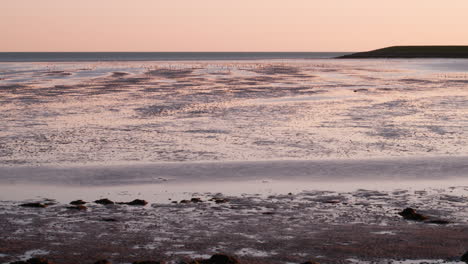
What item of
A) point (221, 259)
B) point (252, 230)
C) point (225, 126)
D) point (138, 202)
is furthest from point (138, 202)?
point (225, 126)

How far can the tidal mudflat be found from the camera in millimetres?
9258

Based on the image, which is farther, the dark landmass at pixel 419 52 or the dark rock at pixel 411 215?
the dark landmass at pixel 419 52

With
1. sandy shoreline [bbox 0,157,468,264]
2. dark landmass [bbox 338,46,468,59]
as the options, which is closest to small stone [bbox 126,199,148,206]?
sandy shoreline [bbox 0,157,468,264]

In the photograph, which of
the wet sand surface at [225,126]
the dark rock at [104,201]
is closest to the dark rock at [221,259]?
the dark rock at [104,201]

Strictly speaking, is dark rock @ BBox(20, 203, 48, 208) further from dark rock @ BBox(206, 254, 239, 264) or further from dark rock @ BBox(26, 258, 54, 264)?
dark rock @ BBox(206, 254, 239, 264)

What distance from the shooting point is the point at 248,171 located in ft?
49.5

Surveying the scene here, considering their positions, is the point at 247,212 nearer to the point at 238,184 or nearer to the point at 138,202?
the point at 138,202

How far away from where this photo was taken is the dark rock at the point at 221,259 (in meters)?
8.41

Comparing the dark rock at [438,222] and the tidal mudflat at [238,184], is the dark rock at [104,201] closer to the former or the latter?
the tidal mudflat at [238,184]

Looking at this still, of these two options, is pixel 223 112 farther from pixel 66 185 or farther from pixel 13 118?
pixel 66 185

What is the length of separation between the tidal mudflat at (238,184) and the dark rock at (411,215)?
0.06 metres

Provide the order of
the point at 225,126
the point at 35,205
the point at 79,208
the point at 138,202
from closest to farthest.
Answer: the point at 79,208, the point at 35,205, the point at 138,202, the point at 225,126

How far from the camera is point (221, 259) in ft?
27.7

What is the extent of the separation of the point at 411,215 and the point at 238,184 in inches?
160
